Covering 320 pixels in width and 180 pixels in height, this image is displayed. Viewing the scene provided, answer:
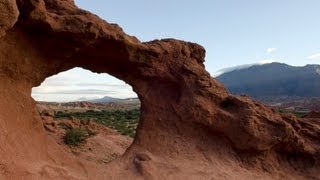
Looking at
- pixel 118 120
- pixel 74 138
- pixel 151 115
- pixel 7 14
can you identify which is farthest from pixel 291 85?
pixel 7 14

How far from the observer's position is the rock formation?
1010 centimetres

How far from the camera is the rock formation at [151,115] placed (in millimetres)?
10102

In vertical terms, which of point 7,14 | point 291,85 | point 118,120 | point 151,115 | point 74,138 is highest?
point 291,85

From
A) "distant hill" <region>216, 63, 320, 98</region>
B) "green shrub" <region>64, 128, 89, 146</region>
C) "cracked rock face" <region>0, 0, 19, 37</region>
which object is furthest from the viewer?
"distant hill" <region>216, 63, 320, 98</region>

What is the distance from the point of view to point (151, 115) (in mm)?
12234

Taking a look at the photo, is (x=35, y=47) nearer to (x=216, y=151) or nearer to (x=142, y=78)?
(x=142, y=78)

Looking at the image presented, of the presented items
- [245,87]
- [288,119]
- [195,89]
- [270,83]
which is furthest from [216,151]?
[245,87]

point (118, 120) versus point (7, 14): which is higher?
point (7, 14)

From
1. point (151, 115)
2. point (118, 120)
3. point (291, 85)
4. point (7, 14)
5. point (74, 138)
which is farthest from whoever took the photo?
point (291, 85)

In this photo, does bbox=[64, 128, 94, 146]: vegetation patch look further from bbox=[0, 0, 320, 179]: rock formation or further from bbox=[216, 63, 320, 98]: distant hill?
bbox=[216, 63, 320, 98]: distant hill

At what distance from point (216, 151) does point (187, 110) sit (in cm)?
131

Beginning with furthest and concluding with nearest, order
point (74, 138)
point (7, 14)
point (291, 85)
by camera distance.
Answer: point (291, 85) → point (74, 138) → point (7, 14)

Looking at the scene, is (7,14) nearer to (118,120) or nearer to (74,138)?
(74,138)

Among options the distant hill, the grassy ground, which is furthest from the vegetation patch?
the distant hill
